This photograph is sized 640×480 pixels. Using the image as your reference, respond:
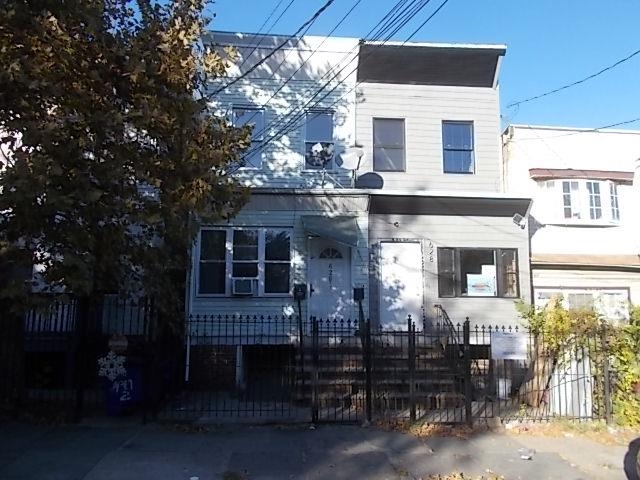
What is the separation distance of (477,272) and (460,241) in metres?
0.87

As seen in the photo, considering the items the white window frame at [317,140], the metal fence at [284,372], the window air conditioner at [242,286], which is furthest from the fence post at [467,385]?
the white window frame at [317,140]

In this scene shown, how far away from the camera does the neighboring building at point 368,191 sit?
13.6 m

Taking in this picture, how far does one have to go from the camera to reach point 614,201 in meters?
16.7

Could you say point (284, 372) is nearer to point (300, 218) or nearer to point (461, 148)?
point (300, 218)

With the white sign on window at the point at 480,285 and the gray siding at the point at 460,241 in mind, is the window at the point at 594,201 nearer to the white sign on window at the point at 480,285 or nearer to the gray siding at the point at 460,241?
the gray siding at the point at 460,241

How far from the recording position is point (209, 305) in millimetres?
13414

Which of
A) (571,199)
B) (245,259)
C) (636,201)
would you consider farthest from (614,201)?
(245,259)

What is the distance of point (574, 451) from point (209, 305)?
8.18m

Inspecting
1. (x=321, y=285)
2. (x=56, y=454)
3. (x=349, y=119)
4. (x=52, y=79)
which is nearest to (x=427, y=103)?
(x=349, y=119)

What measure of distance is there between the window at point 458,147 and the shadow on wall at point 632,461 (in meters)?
8.12

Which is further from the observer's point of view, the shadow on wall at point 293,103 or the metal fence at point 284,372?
the shadow on wall at point 293,103

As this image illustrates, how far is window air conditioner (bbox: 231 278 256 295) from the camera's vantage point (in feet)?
44.1

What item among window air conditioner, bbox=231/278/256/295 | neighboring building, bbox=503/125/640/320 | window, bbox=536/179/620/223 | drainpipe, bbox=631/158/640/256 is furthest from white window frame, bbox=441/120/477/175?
window air conditioner, bbox=231/278/256/295

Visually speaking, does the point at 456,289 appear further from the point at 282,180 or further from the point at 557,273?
the point at 282,180
